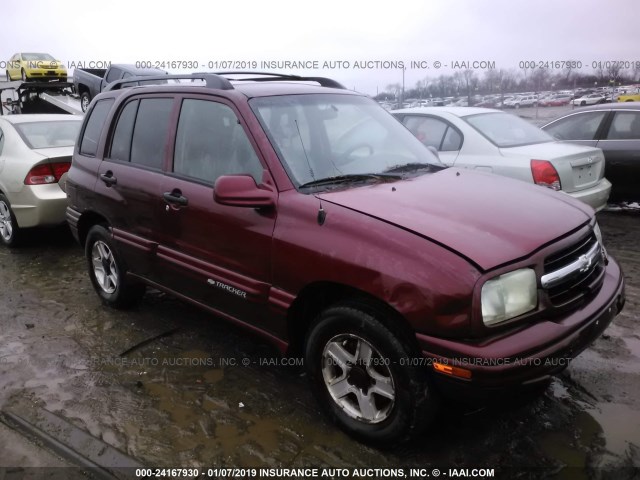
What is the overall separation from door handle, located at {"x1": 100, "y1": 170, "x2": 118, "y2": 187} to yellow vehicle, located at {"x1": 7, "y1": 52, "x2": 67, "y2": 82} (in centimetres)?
1674

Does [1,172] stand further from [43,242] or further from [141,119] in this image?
[141,119]

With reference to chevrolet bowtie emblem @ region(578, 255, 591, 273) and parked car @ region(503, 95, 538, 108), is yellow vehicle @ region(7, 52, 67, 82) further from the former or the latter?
chevrolet bowtie emblem @ region(578, 255, 591, 273)

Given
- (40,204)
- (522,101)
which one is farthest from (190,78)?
(522,101)

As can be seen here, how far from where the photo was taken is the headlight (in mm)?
2238

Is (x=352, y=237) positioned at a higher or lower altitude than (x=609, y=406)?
higher

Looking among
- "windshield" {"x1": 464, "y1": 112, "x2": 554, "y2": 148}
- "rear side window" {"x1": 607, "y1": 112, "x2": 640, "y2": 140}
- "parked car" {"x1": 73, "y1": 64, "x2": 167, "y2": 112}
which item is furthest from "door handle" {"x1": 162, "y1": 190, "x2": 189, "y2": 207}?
"parked car" {"x1": 73, "y1": 64, "x2": 167, "y2": 112}

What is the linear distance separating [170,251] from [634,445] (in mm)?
2936

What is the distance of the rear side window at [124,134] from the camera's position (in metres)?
4.04

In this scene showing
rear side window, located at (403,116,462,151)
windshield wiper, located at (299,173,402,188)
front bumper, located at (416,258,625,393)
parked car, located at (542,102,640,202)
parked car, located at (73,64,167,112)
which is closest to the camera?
front bumper, located at (416,258,625,393)

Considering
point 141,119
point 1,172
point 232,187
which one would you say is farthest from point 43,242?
point 232,187

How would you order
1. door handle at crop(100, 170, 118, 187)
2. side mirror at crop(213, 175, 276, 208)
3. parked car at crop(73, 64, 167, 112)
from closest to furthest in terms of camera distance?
1. side mirror at crop(213, 175, 276, 208)
2. door handle at crop(100, 170, 118, 187)
3. parked car at crop(73, 64, 167, 112)

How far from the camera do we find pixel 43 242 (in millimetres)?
6824

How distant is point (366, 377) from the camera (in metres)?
2.64

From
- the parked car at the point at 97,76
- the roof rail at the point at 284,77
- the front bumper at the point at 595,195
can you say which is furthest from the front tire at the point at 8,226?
the parked car at the point at 97,76
